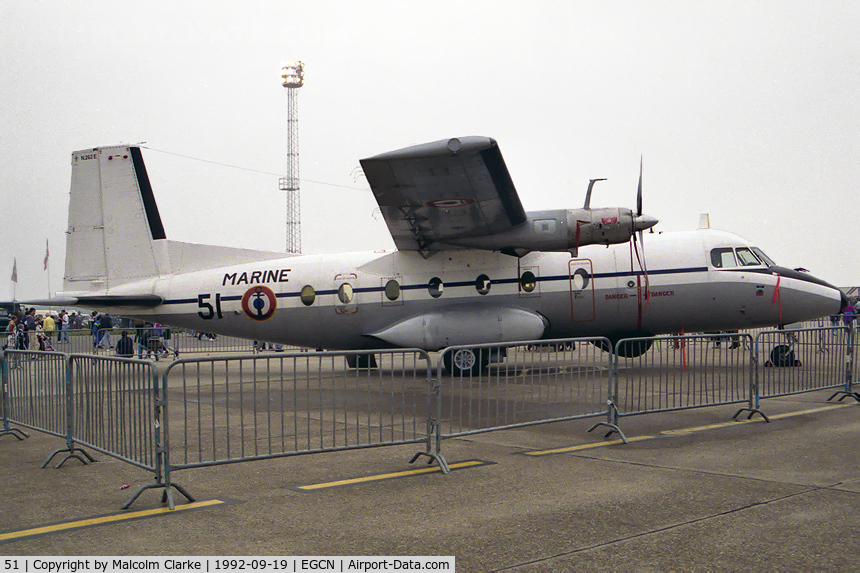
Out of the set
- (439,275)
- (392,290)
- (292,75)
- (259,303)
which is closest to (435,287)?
(439,275)

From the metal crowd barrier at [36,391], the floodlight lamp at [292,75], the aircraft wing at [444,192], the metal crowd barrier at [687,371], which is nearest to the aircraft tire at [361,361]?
the metal crowd barrier at [36,391]

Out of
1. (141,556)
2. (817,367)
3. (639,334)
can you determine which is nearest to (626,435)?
(817,367)

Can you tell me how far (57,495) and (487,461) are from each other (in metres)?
3.94

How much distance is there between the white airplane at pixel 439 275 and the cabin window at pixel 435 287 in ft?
0.10

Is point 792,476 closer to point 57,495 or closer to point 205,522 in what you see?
point 205,522

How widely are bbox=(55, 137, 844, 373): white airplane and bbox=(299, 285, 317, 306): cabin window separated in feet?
0.08

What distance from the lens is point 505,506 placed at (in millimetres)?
5316

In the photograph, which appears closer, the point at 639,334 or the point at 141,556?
the point at 141,556

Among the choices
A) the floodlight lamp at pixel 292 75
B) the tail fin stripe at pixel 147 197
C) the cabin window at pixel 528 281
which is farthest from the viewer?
the floodlight lamp at pixel 292 75

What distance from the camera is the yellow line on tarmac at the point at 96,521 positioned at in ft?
15.4

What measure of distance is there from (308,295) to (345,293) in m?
0.88

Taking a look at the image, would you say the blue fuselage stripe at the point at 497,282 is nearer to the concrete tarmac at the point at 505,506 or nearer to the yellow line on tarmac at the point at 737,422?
the yellow line on tarmac at the point at 737,422

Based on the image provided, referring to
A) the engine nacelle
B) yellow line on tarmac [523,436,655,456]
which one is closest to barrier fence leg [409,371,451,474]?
yellow line on tarmac [523,436,655,456]

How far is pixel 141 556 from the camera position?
13.8 feet
